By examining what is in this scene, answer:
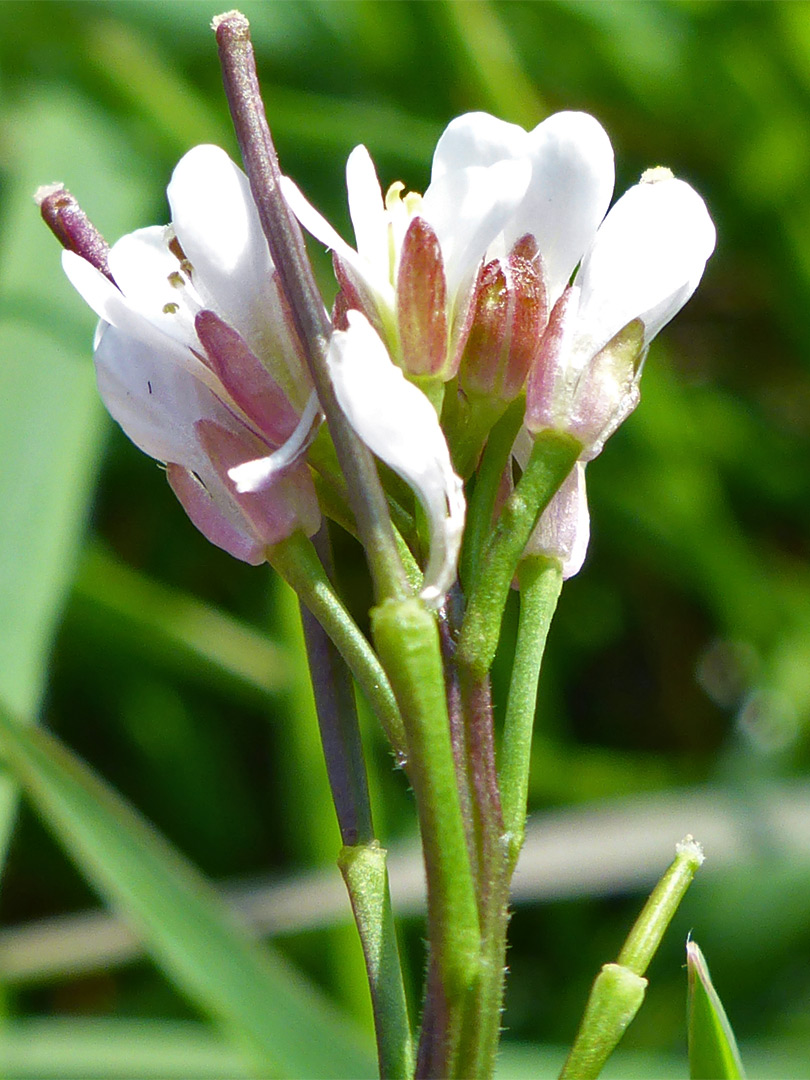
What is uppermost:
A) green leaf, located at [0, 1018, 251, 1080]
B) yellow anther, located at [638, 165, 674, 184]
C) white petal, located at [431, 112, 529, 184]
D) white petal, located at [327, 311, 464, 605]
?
yellow anther, located at [638, 165, 674, 184]

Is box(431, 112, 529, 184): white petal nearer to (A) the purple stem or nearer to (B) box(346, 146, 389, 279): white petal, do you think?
(B) box(346, 146, 389, 279): white petal

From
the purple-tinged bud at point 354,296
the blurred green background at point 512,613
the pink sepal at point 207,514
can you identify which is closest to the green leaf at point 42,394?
the blurred green background at point 512,613

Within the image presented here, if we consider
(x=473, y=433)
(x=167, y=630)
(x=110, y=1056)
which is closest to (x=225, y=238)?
(x=473, y=433)

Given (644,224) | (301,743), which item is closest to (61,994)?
(301,743)

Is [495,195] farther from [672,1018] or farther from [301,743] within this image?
[672,1018]

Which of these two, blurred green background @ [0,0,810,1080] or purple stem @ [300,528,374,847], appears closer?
purple stem @ [300,528,374,847]

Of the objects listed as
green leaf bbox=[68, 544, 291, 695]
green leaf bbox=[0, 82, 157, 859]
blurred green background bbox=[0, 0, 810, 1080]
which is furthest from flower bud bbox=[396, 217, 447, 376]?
green leaf bbox=[68, 544, 291, 695]

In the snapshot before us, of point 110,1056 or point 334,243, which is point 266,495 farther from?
point 110,1056
